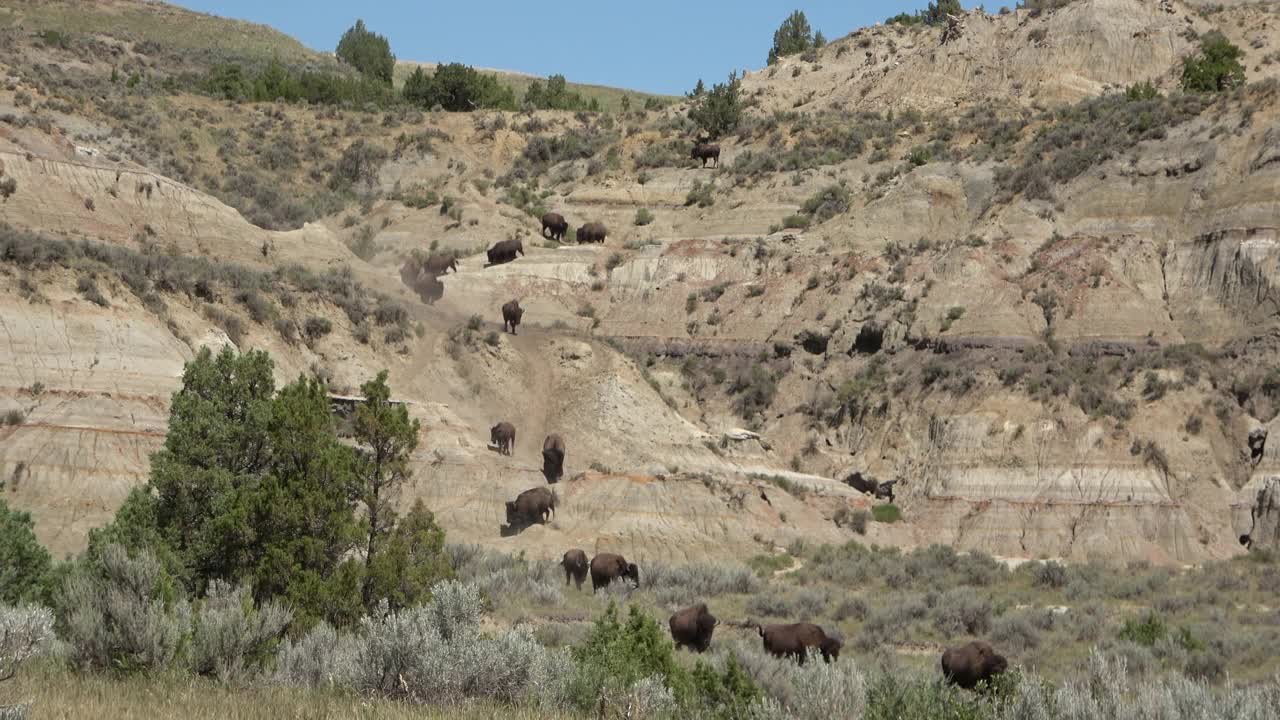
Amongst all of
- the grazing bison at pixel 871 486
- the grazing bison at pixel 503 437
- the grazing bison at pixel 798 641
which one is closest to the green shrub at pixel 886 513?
the grazing bison at pixel 871 486

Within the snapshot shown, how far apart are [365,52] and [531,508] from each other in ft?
303

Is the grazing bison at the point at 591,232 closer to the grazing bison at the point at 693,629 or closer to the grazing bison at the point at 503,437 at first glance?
the grazing bison at the point at 503,437

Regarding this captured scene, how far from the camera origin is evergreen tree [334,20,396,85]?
12531 cm

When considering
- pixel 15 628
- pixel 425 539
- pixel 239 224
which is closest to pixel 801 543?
pixel 425 539

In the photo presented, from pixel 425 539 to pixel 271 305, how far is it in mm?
27085

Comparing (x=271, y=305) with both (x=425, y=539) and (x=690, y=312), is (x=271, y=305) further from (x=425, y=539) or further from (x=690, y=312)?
(x=425, y=539)

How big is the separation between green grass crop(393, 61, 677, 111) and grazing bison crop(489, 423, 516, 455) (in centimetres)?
7744

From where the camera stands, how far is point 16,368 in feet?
129

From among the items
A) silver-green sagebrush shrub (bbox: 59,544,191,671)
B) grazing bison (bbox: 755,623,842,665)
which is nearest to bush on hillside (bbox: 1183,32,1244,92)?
grazing bison (bbox: 755,623,842,665)

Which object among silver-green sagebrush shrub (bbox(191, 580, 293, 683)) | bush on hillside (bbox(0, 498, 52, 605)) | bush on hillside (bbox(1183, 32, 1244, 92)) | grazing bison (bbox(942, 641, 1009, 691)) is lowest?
grazing bison (bbox(942, 641, 1009, 691))

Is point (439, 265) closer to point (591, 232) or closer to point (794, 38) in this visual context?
point (591, 232)

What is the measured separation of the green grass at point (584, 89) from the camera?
12950 centimetres

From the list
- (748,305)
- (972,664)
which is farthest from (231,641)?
(748,305)

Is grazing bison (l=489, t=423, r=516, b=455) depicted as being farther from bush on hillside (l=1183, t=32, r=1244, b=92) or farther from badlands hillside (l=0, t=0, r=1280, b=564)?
bush on hillside (l=1183, t=32, r=1244, b=92)
